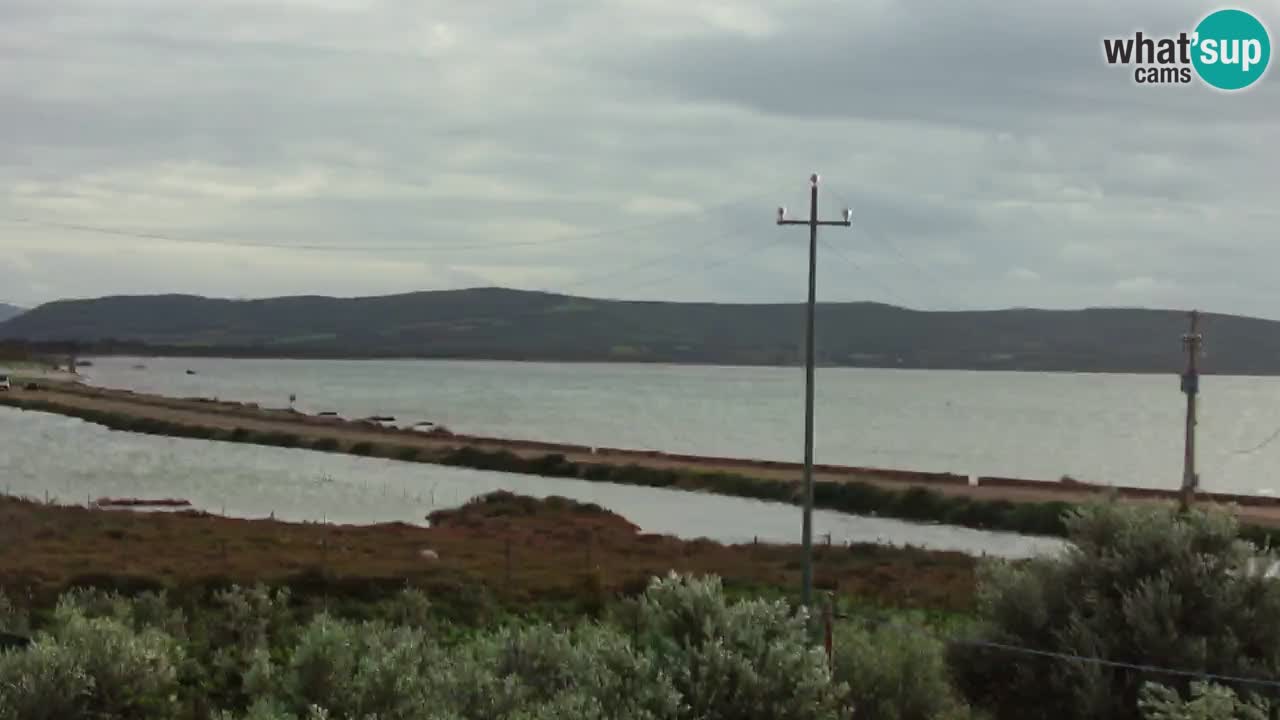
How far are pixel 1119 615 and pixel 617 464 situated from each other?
74696mm

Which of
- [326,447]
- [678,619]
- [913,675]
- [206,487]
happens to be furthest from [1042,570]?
[326,447]

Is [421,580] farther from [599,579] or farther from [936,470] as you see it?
[936,470]

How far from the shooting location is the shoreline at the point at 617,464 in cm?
7162

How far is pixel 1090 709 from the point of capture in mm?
15438

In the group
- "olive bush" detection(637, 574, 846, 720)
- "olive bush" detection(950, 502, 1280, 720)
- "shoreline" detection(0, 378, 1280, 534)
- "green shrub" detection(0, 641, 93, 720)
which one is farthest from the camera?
"shoreline" detection(0, 378, 1280, 534)

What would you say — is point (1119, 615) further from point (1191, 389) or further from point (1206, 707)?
point (1191, 389)

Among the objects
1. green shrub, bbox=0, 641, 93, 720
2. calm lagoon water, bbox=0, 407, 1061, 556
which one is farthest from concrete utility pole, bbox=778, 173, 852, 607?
calm lagoon water, bbox=0, 407, 1061, 556

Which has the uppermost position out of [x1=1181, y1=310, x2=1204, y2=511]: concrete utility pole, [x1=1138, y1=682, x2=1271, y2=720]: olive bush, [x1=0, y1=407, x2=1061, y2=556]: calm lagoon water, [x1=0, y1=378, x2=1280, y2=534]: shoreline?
[x1=1181, y1=310, x2=1204, y2=511]: concrete utility pole

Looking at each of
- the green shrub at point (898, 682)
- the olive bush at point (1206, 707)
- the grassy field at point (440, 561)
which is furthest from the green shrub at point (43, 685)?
the grassy field at point (440, 561)

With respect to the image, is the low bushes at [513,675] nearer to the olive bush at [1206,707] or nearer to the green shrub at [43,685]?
the green shrub at [43,685]

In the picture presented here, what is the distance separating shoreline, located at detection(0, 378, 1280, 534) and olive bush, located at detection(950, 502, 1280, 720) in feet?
93.7

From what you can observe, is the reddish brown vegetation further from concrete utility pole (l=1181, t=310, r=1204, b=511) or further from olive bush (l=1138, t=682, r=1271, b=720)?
olive bush (l=1138, t=682, r=1271, b=720)

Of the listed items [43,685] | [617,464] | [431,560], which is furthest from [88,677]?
[617,464]

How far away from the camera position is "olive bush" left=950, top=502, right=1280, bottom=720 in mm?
15578
